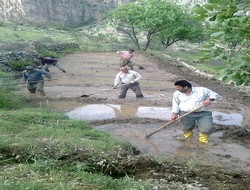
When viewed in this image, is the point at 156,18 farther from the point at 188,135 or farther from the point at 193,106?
the point at 193,106

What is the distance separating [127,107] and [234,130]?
12.1 feet

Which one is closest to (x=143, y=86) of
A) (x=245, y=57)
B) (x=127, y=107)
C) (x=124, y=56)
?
(x=124, y=56)

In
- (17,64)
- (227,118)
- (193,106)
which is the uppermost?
(193,106)

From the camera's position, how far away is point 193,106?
A: 8594mm

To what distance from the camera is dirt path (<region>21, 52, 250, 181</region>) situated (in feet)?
27.2

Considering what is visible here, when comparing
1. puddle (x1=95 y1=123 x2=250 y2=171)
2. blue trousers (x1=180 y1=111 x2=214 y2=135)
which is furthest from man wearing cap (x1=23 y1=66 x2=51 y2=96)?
blue trousers (x1=180 y1=111 x2=214 y2=135)

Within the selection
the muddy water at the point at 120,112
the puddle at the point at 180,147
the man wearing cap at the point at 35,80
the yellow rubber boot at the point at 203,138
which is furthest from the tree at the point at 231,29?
the man wearing cap at the point at 35,80

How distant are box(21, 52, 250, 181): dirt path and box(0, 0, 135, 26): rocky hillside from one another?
1437 inches

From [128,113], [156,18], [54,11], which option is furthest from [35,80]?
[54,11]

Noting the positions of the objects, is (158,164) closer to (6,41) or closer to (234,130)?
(234,130)

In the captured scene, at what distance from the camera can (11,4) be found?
5794cm

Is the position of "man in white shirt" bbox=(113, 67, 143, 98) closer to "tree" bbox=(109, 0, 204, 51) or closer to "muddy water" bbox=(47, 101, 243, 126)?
"muddy water" bbox=(47, 101, 243, 126)

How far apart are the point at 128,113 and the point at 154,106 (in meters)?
1.23

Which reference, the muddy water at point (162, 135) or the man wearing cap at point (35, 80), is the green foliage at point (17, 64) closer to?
the man wearing cap at point (35, 80)
